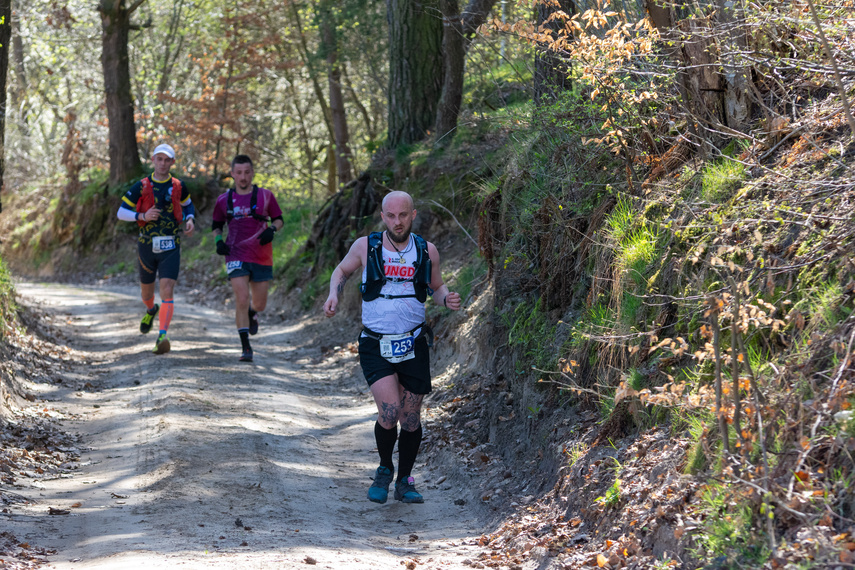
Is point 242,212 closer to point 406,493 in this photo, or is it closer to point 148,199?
point 148,199

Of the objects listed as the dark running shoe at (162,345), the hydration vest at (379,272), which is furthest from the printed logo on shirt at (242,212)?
the hydration vest at (379,272)

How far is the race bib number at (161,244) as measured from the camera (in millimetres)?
10047

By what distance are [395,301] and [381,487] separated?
1.41m

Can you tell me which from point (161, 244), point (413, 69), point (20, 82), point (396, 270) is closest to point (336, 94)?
point (413, 69)

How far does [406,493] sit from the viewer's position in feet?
19.7

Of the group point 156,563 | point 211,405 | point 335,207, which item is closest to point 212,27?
point 335,207

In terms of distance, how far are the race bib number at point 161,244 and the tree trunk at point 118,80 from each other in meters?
13.3

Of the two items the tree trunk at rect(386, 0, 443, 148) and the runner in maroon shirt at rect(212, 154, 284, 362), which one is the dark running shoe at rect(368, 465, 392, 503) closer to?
the runner in maroon shirt at rect(212, 154, 284, 362)

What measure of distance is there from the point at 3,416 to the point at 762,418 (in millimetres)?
6397

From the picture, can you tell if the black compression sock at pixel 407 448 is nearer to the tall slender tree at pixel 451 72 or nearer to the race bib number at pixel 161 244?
the race bib number at pixel 161 244

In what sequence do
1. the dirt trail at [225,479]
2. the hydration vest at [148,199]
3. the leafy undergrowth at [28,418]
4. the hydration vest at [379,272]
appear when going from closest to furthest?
the dirt trail at [225,479] < the leafy undergrowth at [28,418] < the hydration vest at [379,272] < the hydration vest at [148,199]

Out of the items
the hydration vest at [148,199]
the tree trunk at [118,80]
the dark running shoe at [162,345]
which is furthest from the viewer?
the tree trunk at [118,80]

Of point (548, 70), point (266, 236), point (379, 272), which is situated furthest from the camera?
point (266, 236)

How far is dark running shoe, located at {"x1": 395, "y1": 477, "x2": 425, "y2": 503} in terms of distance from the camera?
5.99 m
